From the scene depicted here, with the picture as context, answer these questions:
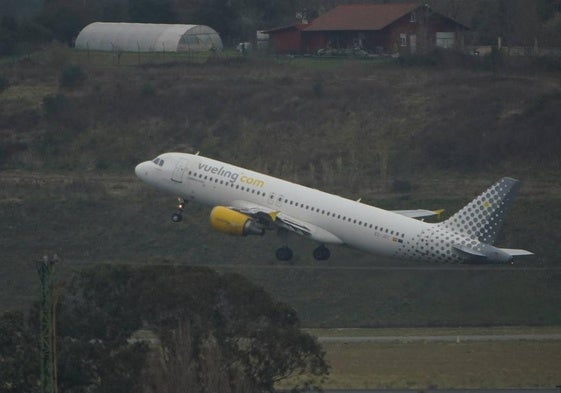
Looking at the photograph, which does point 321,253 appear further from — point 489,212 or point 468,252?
point 489,212

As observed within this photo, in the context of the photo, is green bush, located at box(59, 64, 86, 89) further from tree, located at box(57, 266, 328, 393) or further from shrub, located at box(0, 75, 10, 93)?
tree, located at box(57, 266, 328, 393)

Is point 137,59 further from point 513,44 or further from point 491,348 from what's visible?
point 491,348

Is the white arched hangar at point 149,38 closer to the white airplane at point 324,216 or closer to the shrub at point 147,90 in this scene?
the shrub at point 147,90

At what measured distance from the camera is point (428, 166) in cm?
10962

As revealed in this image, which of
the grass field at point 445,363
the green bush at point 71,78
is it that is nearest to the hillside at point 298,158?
the green bush at point 71,78

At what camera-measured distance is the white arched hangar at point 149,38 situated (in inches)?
5399

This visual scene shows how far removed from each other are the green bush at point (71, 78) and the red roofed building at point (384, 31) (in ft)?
60.9

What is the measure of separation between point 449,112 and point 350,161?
1011cm

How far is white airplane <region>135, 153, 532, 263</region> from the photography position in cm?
8200

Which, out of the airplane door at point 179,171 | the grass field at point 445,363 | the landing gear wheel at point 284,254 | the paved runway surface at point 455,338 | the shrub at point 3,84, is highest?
the shrub at point 3,84

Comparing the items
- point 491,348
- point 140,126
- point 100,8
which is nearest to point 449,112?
point 140,126

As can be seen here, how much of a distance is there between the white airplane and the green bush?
3579 cm

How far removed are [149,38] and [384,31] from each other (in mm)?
18444

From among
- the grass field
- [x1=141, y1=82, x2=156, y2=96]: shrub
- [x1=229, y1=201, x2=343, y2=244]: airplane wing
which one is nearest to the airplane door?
[x1=229, y1=201, x2=343, y2=244]: airplane wing
